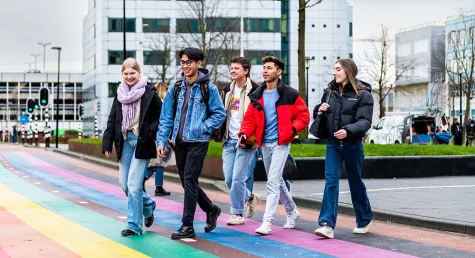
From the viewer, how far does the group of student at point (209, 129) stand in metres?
9.33

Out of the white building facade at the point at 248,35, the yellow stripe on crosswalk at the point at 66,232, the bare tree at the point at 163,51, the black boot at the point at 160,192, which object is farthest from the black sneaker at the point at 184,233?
the white building facade at the point at 248,35

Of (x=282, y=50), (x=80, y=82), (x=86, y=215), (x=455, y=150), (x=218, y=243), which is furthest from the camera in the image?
(x=80, y=82)

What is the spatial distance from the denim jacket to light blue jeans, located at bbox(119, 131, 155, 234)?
335 mm

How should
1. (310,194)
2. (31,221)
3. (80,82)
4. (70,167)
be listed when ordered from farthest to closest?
1. (80,82)
2. (70,167)
3. (310,194)
4. (31,221)

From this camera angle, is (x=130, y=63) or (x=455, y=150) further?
(x=455, y=150)

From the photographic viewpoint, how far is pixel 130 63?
959 cm

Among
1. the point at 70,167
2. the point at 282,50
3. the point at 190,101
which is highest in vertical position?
the point at 282,50

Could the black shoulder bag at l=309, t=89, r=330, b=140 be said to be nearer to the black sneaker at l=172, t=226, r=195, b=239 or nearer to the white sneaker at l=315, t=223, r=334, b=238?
the white sneaker at l=315, t=223, r=334, b=238

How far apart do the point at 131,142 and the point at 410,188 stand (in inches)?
297

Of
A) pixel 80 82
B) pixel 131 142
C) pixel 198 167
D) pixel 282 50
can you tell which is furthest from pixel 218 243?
pixel 80 82

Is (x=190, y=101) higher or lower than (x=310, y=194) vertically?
higher

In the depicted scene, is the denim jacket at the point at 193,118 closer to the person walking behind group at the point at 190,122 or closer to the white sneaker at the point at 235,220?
Result: the person walking behind group at the point at 190,122

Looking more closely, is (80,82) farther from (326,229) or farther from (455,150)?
(326,229)

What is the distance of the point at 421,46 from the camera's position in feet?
341
